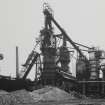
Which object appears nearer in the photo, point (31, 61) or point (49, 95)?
point (49, 95)

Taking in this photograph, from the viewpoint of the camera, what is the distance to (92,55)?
3744 cm

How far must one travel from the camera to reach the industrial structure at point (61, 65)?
34.9 meters

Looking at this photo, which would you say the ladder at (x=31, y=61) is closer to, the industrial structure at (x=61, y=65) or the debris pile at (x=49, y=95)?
the industrial structure at (x=61, y=65)

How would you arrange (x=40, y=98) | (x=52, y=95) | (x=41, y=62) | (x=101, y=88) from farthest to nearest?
(x=41, y=62) < (x=101, y=88) < (x=52, y=95) < (x=40, y=98)

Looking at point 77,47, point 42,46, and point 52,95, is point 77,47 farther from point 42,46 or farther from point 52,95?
point 52,95

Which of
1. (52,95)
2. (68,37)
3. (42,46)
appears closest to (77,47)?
(68,37)

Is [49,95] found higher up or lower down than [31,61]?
lower down

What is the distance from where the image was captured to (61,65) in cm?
3912

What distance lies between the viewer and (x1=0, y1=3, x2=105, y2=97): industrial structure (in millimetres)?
34875

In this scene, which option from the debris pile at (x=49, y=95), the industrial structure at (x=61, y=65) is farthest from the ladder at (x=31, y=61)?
the debris pile at (x=49, y=95)

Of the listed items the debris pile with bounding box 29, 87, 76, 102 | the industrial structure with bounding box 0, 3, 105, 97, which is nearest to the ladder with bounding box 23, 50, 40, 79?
the industrial structure with bounding box 0, 3, 105, 97

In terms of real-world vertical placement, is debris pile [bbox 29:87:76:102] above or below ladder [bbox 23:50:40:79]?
below

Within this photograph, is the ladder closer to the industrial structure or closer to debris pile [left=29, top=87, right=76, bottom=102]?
the industrial structure

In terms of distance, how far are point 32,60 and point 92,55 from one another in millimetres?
8661
